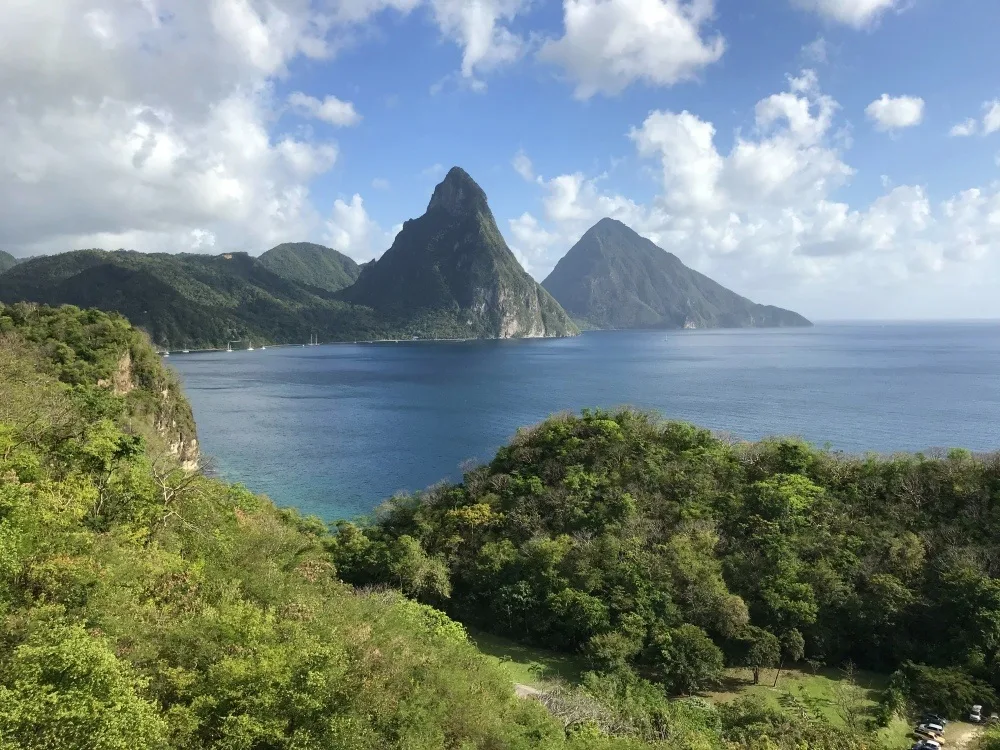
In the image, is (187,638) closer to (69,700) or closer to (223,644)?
(223,644)

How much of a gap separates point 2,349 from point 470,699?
3753cm

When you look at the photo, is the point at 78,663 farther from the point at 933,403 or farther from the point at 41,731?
the point at 933,403

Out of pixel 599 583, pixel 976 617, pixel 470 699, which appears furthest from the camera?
pixel 599 583

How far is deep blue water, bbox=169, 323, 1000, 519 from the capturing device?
4741 cm

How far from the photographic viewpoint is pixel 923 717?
1708cm

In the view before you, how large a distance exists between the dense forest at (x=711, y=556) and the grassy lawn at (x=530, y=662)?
0.54 metres

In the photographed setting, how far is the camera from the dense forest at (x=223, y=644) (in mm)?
8445

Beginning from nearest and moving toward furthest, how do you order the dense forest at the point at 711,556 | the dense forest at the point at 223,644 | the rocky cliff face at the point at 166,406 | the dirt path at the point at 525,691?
the dense forest at the point at 223,644, the dirt path at the point at 525,691, the dense forest at the point at 711,556, the rocky cliff face at the point at 166,406

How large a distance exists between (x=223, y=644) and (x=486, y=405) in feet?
199

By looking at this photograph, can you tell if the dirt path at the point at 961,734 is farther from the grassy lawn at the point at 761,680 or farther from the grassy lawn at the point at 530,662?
the grassy lawn at the point at 530,662

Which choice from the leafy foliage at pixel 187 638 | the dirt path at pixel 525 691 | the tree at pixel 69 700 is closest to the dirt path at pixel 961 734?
the leafy foliage at pixel 187 638

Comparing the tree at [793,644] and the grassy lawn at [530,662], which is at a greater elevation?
the tree at [793,644]

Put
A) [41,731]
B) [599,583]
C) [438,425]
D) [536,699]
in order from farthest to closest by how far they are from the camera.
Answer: [438,425] < [599,583] < [536,699] < [41,731]

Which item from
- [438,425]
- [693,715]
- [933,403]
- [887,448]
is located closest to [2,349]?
[438,425]
